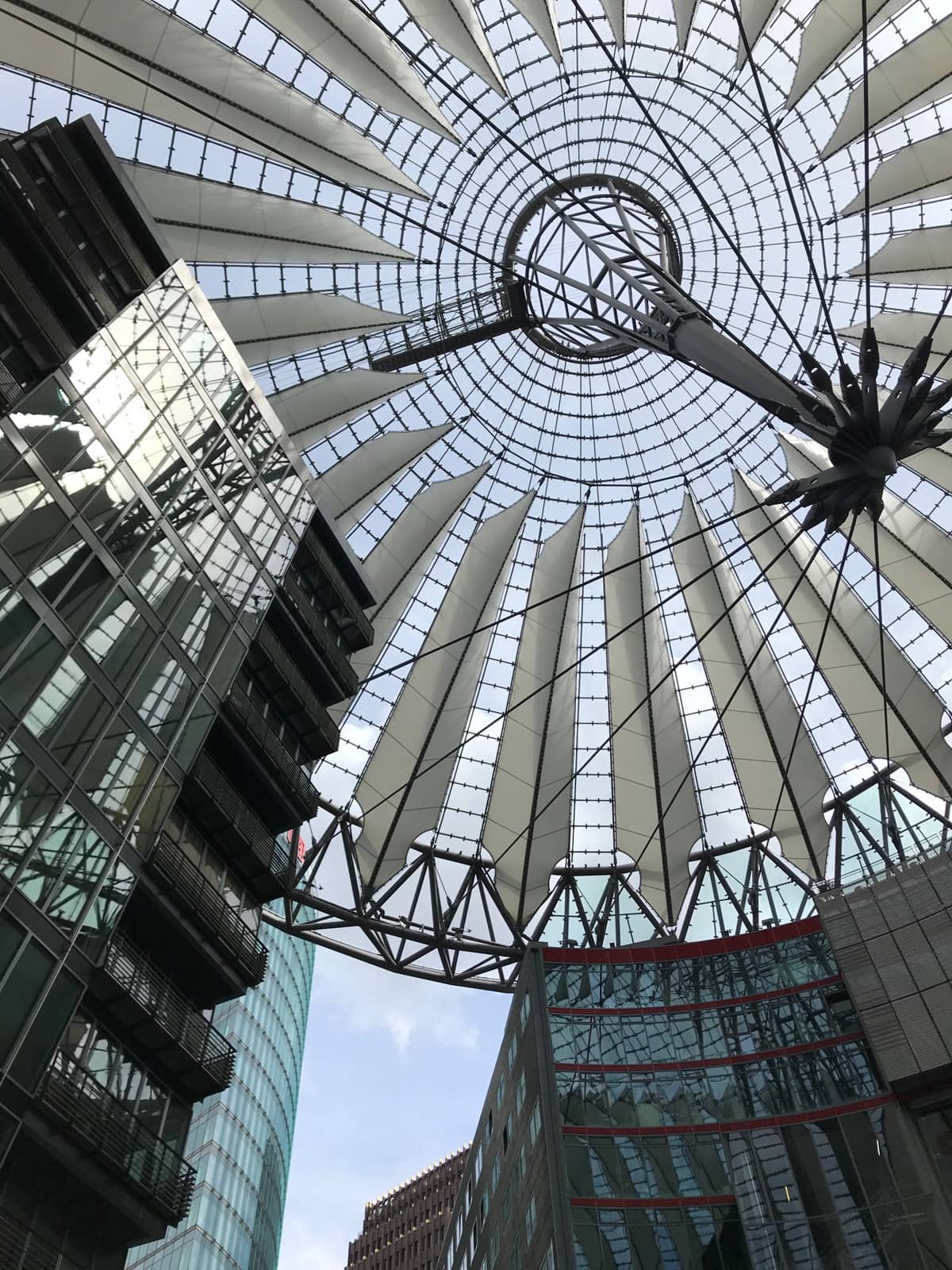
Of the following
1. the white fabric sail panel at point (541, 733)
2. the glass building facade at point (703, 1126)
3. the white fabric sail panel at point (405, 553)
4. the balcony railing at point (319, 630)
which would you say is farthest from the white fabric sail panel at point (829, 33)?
the glass building facade at point (703, 1126)

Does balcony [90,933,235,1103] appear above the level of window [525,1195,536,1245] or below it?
below

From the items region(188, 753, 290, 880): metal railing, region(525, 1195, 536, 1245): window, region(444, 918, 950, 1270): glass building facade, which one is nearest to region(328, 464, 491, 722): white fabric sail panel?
region(188, 753, 290, 880): metal railing

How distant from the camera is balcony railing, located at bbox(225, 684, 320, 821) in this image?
1019 inches

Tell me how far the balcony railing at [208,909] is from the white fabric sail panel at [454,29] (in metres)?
19.5

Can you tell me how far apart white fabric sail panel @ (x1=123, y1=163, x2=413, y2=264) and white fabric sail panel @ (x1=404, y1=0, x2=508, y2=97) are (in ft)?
15.6

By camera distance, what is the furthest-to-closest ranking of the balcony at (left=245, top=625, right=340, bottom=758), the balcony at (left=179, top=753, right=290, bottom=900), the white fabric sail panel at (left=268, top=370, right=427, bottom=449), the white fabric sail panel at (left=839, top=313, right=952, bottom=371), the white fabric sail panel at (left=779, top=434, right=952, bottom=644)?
the white fabric sail panel at (left=779, top=434, right=952, bottom=644) < the white fabric sail panel at (left=268, top=370, right=427, bottom=449) < the white fabric sail panel at (left=839, top=313, right=952, bottom=371) < the balcony at (left=245, top=625, right=340, bottom=758) < the balcony at (left=179, top=753, right=290, bottom=900)

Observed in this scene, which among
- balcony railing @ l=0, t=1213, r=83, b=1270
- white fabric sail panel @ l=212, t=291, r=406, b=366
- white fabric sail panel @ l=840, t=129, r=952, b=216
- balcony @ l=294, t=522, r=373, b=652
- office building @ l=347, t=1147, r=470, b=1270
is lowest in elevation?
balcony railing @ l=0, t=1213, r=83, b=1270

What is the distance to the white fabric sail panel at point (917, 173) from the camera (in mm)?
27906

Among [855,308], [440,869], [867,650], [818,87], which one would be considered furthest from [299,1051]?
[818,87]

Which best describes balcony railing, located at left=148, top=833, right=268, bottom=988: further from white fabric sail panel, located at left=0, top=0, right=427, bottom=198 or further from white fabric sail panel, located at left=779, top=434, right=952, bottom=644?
white fabric sail panel, located at left=779, top=434, right=952, bottom=644

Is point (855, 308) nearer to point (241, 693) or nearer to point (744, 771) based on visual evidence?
point (744, 771)

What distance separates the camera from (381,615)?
35.4m

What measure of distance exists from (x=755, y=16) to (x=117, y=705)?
22422mm

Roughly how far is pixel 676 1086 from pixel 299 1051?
48792 mm
